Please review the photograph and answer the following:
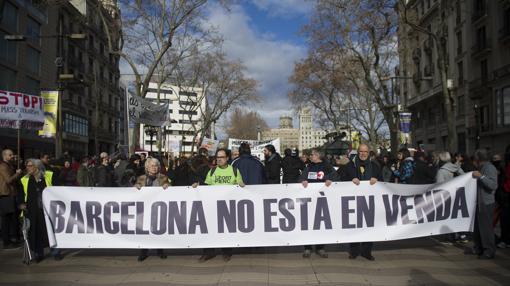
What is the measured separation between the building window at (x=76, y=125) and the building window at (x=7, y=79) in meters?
12.5

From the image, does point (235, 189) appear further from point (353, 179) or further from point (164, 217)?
point (353, 179)

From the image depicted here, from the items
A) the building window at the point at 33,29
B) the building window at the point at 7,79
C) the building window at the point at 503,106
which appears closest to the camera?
the building window at the point at 7,79

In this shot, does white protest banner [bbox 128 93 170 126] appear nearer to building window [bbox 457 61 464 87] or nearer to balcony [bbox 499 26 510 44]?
balcony [bbox 499 26 510 44]

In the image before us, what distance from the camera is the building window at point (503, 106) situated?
108ft

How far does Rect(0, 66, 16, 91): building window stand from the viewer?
3103 cm

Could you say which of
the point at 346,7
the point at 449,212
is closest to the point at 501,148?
the point at 346,7

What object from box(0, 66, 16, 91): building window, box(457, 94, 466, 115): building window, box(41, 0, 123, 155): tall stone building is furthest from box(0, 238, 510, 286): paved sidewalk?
box(457, 94, 466, 115): building window

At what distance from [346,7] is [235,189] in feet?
58.0

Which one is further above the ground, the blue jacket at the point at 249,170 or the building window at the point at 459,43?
the building window at the point at 459,43

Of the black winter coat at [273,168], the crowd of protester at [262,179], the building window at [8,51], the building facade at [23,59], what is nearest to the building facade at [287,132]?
the building facade at [23,59]

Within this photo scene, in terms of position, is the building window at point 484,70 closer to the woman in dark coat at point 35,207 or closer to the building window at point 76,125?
the woman in dark coat at point 35,207

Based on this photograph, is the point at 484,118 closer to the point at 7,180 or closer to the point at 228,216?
the point at 228,216

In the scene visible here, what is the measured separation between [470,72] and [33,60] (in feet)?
122

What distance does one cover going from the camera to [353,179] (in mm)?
7277
